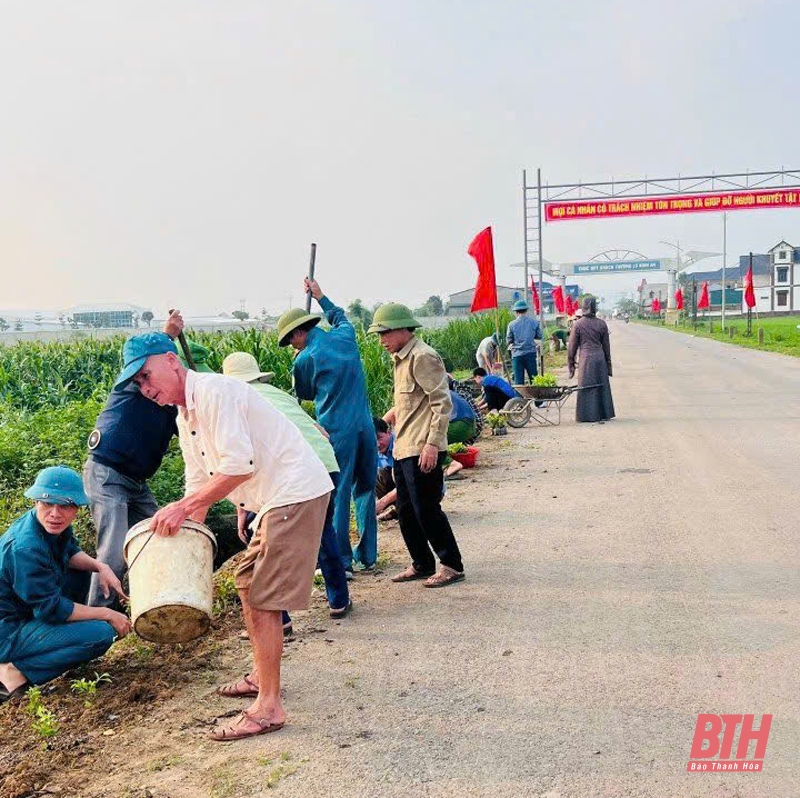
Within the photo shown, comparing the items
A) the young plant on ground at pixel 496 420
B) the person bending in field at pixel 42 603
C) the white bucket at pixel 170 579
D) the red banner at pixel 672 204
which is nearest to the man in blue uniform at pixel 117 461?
the person bending in field at pixel 42 603

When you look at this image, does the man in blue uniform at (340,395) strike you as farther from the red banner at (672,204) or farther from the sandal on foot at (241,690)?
the red banner at (672,204)

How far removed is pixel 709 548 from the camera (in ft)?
23.1

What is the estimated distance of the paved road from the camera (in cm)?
384

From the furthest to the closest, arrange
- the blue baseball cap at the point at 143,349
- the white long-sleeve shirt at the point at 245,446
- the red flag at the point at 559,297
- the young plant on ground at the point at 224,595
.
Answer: the red flag at the point at 559,297, the young plant on ground at the point at 224,595, the blue baseball cap at the point at 143,349, the white long-sleeve shirt at the point at 245,446

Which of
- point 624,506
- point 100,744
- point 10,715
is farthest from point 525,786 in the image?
point 624,506

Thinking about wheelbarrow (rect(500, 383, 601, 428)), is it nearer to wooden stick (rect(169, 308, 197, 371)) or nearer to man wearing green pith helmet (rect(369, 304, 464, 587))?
man wearing green pith helmet (rect(369, 304, 464, 587))

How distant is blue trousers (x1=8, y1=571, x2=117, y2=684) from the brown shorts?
4.42ft

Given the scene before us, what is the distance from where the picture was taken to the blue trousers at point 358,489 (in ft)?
22.1

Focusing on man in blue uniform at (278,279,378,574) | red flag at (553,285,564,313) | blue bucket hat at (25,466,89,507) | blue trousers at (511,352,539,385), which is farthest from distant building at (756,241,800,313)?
blue bucket hat at (25,466,89,507)

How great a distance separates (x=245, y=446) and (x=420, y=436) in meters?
2.58

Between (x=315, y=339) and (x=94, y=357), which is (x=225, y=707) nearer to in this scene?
(x=315, y=339)

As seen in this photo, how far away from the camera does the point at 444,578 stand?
6.48 m

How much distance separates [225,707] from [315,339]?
2890mm

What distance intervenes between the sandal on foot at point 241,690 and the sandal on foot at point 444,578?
1.96 meters
